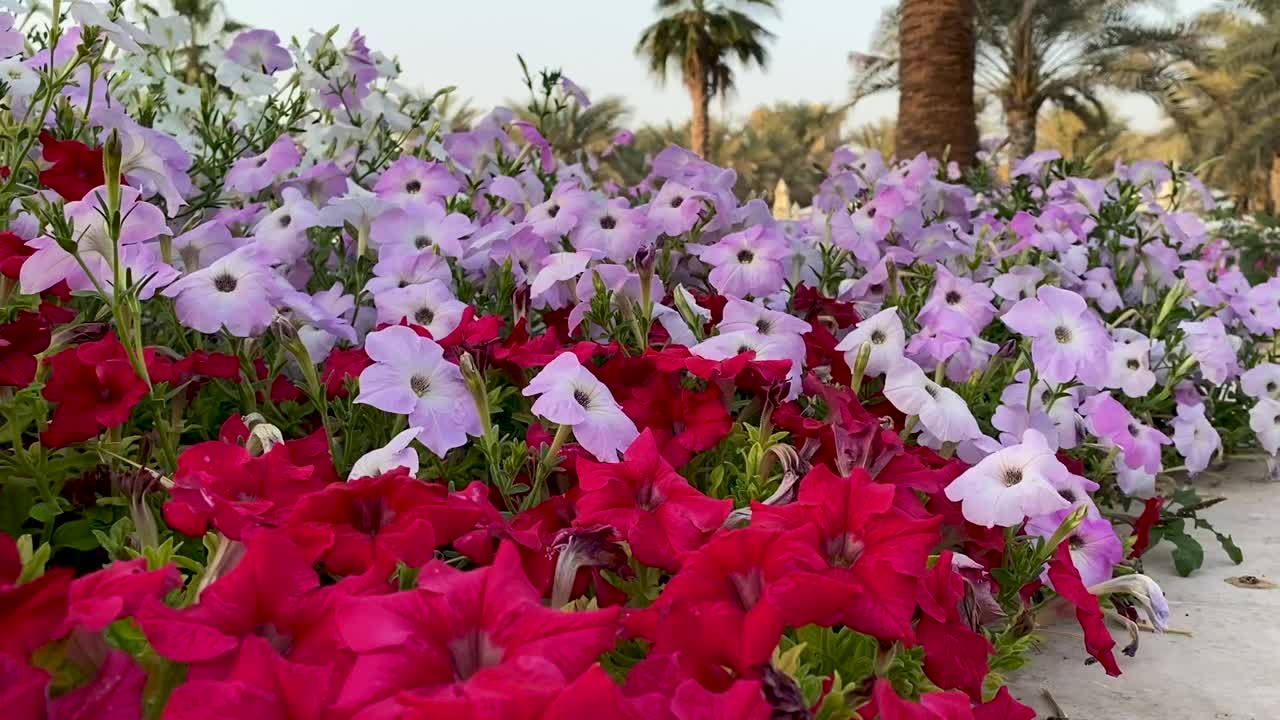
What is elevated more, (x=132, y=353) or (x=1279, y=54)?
(x=1279, y=54)

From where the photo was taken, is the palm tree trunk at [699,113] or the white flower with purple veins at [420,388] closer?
the white flower with purple veins at [420,388]

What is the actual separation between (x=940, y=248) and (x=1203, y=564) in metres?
1.14

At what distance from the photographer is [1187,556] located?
2395mm

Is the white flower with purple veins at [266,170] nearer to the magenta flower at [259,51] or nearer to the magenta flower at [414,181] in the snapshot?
the magenta flower at [414,181]

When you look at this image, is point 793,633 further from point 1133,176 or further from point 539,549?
point 1133,176

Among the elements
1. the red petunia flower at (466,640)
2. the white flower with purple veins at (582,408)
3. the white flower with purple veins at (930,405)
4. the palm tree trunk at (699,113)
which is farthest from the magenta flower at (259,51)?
the palm tree trunk at (699,113)

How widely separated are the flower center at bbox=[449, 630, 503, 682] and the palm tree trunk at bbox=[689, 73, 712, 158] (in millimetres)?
26137

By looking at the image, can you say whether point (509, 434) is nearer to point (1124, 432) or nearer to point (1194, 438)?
point (1124, 432)

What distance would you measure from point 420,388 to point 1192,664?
58.2 inches

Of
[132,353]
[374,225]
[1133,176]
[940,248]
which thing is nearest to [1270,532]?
[940,248]

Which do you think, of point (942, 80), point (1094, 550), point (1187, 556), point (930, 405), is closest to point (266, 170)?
point (930, 405)

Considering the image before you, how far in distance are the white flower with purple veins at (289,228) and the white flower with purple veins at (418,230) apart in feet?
0.45

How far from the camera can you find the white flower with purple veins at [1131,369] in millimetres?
2324

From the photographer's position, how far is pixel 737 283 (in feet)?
7.75
